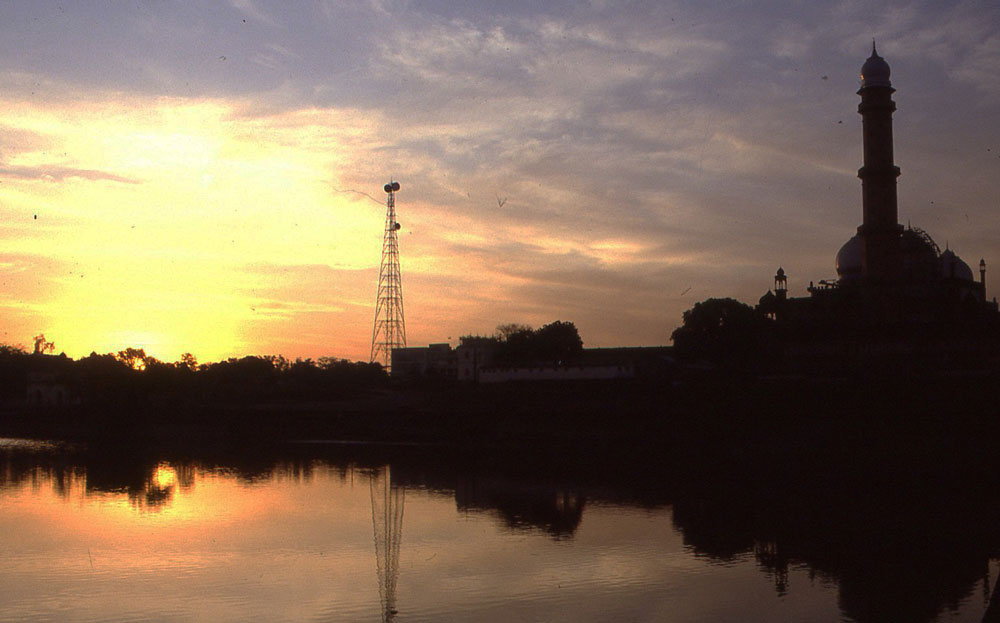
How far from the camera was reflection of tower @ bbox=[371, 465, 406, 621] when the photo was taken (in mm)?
18425

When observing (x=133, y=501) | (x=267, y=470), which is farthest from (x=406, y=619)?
(x=267, y=470)

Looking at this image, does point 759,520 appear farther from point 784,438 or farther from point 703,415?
point 703,415

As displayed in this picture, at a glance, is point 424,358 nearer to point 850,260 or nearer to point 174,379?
point 174,379

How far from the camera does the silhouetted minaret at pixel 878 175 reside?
63094 millimetres

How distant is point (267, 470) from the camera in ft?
140

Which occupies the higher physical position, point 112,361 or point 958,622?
point 112,361

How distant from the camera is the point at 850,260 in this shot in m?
73.8

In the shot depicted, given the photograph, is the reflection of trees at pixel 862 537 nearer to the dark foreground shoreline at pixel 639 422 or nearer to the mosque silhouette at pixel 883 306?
the dark foreground shoreline at pixel 639 422

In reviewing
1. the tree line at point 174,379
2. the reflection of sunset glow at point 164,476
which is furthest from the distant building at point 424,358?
the reflection of sunset glow at point 164,476

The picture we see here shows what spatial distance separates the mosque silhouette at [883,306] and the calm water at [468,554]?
27434 millimetres

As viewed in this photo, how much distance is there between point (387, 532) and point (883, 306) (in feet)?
159

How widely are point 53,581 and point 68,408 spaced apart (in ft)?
221

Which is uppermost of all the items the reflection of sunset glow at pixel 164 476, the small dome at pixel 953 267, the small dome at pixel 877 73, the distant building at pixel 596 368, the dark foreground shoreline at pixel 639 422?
the small dome at pixel 877 73

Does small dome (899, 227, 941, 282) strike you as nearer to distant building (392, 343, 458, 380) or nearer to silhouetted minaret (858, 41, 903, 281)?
silhouetted minaret (858, 41, 903, 281)
